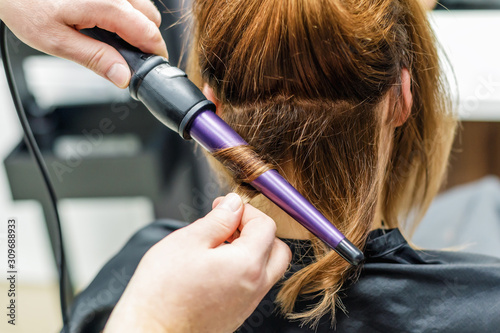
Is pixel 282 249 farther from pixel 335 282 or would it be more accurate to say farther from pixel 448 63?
pixel 448 63

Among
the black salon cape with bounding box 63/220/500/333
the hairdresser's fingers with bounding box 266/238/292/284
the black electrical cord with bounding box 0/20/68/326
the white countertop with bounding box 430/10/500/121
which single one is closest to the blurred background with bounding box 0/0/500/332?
the white countertop with bounding box 430/10/500/121

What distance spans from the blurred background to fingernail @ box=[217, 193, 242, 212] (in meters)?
0.99

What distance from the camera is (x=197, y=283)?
556 millimetres

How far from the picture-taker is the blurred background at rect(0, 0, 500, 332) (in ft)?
5.14

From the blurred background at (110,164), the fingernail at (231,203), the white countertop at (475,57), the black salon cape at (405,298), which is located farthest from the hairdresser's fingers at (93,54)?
the white countertop at (475,57)

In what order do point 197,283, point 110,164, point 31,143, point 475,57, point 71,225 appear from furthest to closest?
point 71,225 → point 475,57 → point 110,164 → point 31,143 → point 197,283

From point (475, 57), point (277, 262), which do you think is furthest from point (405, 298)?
point (475, 57)

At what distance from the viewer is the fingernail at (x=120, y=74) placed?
2.29 feet

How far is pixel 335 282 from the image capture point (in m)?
0.74

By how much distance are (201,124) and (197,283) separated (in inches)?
8.6

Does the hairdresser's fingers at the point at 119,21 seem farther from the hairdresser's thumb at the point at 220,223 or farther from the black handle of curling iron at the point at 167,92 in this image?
the hairdresser's thumb at the point at 220,223

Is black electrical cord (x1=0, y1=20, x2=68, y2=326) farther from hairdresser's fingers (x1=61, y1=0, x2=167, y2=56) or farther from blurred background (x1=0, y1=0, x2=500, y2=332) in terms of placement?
blurred background (x1=0, y1=0, x2=500, y2=332)

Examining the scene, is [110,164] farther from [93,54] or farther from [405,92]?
[405,92]

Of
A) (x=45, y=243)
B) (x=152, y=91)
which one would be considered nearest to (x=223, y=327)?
(x=152, y=91)
